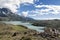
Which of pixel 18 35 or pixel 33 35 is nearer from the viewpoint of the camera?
pixel 33 35

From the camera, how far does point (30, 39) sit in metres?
77.4

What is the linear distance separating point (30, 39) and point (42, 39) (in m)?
5.67

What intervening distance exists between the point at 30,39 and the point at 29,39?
Answer: 1002mm

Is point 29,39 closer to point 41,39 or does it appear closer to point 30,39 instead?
point 30,39

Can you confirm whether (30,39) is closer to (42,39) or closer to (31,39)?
(31,39)

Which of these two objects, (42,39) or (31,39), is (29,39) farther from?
(42,39)

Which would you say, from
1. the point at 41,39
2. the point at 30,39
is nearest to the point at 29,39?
the point at 30,39

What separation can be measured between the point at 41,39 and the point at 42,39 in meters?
0.55

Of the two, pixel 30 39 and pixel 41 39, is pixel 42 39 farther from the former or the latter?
pixel 30 39

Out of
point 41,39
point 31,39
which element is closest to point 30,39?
point 31,39

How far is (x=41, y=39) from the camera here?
77.6 metres

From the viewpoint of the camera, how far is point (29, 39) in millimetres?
78312

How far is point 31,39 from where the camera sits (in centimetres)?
7756

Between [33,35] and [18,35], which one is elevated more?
[18,35]
